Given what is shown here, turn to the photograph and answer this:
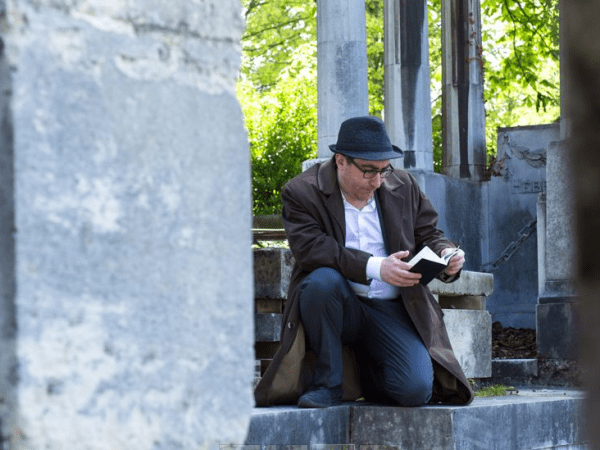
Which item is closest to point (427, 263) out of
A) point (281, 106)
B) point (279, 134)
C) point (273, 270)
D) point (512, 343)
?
point (273, 270)

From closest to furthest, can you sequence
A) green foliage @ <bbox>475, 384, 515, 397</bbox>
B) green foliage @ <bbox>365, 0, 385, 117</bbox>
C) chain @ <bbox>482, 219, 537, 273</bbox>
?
green foliage @ <bbox>475, 384, 515, 397</bbox>
chain @ <bbox>482, 219, 537, 273</bbox>
green foliage @ <bbox>365, 0, 385, 117</bbox>

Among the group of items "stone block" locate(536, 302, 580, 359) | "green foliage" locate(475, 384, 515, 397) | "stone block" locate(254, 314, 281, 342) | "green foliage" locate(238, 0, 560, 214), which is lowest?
"green foliage" locate(475, 384, 515, 397)

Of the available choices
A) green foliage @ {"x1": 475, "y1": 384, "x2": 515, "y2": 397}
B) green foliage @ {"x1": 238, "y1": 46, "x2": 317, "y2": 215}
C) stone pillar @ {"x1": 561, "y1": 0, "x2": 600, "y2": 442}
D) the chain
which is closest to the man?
green foliage @ {"x1": 475, "y1": 384, "x2": 515, "y2": 397}

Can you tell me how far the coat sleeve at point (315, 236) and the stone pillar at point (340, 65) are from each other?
3615mm

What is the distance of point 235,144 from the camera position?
1.98 meters

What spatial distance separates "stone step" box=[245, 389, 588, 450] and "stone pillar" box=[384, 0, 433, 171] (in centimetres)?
657

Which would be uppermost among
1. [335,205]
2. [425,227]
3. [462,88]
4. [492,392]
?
[462,88]

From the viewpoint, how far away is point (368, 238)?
4859 mm

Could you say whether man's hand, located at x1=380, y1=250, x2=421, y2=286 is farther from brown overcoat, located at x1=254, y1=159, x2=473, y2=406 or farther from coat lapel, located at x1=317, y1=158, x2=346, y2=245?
coat lapel, located at x1=317, y1=158, x2=346, y2=245

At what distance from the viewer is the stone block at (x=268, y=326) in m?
6.31

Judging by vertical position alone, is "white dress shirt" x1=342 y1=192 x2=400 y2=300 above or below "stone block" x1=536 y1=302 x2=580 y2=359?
above

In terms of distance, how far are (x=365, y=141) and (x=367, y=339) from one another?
896 millimetres

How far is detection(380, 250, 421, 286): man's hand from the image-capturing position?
4.55m

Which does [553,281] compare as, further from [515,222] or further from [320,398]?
[320,398]
